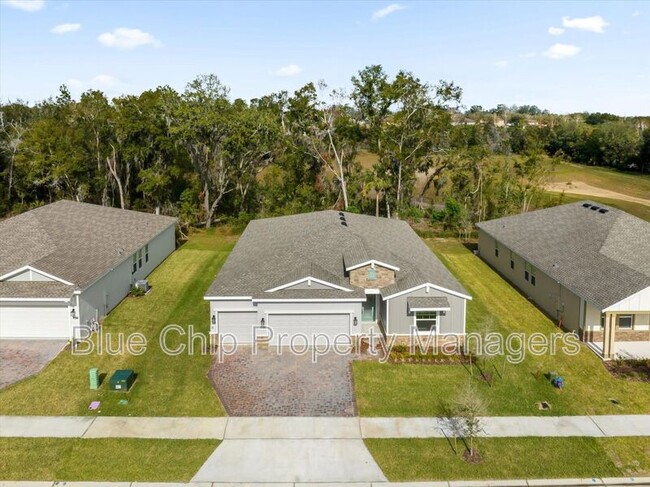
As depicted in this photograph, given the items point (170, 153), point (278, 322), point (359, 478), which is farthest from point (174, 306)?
point (170, 153)

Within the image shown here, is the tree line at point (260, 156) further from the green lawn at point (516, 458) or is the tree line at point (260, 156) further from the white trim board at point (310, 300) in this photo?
the green lawn at point (516, 458)

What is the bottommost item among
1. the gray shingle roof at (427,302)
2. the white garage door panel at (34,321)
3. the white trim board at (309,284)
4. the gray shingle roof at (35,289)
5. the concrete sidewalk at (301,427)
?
the concrete sidewalk at (301,427)

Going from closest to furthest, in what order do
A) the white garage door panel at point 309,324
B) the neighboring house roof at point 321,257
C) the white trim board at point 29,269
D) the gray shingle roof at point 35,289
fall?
the white garage door panel at point 309,324
the gray shingle roof at point 35,289
the neighboring house roof at point 321,257
the white trim board at point 29,269

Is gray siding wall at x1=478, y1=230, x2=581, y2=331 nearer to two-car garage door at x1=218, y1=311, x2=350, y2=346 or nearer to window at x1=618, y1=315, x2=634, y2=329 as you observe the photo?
window at x1=618, y1=315, x2=634, y2=329

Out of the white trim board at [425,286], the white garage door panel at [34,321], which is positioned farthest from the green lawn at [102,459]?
the white trim board at [425,286]

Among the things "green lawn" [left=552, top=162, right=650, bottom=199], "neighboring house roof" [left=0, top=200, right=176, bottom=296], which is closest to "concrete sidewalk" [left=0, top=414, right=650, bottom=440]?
"neighboring house roof" [left=0, top=200, right=176, bottom=296]

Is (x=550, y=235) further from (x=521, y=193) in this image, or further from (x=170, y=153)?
(x=170, y=153)
